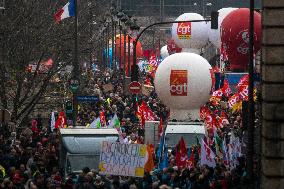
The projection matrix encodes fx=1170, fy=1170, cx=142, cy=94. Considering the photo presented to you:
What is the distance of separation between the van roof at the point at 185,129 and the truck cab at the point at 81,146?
5.48 meters

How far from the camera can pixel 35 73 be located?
39.8m

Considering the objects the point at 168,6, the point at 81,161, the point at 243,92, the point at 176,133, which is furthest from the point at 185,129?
the point at 168,6

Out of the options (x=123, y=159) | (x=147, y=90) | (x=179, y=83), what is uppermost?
(x=147, y=90)

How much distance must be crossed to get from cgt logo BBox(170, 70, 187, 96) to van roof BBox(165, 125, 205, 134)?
10136 millimetres

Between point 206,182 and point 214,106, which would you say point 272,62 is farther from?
point 214,106

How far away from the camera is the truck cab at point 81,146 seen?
26922mm

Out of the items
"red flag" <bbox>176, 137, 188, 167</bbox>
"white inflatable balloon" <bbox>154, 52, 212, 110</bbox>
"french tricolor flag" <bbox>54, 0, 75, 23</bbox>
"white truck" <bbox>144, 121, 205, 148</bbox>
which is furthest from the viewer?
"white inflatable balloon" <bbox>154, 52, 212, 110</bbox>

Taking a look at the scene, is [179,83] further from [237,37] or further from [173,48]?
[173,48]

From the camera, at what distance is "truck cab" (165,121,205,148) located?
3312 centimetres

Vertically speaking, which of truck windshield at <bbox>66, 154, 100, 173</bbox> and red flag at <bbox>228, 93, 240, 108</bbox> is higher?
red flag at <bbox>228, 93, 240, 108</bbox>

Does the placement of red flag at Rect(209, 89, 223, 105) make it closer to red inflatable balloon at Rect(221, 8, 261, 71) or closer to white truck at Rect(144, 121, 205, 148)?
red inflatable balloon at Rect(221, 8, 261, 71)

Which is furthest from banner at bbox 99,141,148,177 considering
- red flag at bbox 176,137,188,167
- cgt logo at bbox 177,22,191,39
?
cgt logo at bbox 177,22,191,39

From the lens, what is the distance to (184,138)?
33.3 metres

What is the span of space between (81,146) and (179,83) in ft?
56.8
